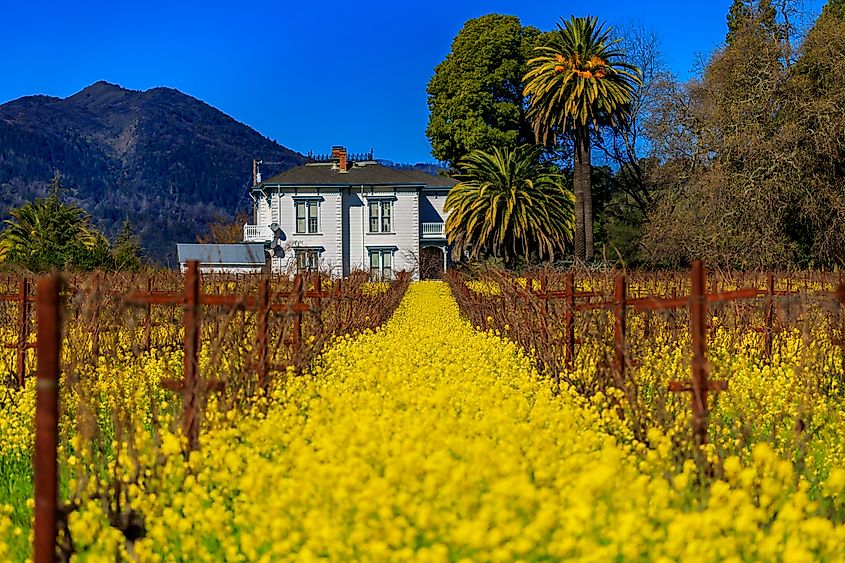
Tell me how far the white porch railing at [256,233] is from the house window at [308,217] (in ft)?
5.88

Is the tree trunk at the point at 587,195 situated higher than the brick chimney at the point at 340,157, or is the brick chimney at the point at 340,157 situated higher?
the brick chimney at the point at 340,157

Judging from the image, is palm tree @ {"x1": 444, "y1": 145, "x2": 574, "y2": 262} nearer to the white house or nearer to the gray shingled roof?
the white house

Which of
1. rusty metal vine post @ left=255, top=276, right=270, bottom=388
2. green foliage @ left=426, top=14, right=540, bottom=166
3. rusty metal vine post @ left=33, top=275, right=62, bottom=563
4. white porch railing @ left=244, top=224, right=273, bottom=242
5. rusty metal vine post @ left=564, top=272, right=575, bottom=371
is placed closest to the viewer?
rusty metal vine post @ left=33, top=275, right=62, bottom=563

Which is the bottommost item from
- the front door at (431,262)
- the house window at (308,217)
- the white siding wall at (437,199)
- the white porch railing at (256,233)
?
the front door at (431,262)

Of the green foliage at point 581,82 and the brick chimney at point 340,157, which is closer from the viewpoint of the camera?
the green foliage at point 581,82

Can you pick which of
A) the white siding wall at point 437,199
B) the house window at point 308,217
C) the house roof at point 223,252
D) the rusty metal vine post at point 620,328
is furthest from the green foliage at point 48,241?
the rusty metal vine post at point 620,328

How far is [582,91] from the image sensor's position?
3847cm

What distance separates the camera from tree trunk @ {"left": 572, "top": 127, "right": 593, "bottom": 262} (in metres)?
39.4

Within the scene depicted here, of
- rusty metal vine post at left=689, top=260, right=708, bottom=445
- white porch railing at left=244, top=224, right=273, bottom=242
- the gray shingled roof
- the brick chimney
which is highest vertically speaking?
the brick chimney

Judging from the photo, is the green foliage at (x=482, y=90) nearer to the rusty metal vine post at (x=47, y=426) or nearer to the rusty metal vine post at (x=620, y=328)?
the rusty metal vine post at (x=620, y=328)

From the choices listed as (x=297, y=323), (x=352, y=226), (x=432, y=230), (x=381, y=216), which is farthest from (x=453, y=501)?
(x=432, y=230)

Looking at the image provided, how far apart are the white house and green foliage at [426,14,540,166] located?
3.02m

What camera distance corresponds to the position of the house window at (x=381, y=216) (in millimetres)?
51375

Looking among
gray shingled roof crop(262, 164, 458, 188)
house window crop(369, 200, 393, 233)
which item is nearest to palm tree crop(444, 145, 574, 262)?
house window crop(369, 200, 393, 233)
